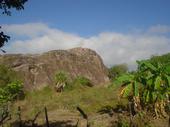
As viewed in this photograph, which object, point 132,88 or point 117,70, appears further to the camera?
point 117,70

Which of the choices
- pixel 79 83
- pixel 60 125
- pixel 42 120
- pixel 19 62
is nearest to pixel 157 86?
pixel 60 125

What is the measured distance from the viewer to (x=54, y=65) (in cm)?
7438

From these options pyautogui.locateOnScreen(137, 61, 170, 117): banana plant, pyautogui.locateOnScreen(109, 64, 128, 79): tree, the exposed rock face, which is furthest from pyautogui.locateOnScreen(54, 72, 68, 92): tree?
pyautogui.locateOnScreen(137, 61, 170, 117): banana plant

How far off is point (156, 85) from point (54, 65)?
5364 centimetres

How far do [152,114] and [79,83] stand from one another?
3416 centimetres

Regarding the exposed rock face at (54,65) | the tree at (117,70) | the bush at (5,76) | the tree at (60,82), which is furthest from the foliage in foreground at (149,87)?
the tree at (117,70)

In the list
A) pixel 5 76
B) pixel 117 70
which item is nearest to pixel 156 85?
pixel 5 76

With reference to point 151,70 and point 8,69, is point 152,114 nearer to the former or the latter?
point 151,70

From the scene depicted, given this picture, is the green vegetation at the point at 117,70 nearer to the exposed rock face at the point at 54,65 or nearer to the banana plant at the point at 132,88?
the exposed rock face at the point at 54,65

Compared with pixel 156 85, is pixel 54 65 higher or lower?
higher

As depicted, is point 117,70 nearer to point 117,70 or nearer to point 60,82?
point 117,70

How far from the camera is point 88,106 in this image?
31.0m

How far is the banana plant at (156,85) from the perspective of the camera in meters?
21.7

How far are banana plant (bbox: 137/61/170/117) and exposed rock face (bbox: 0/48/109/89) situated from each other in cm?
4255
